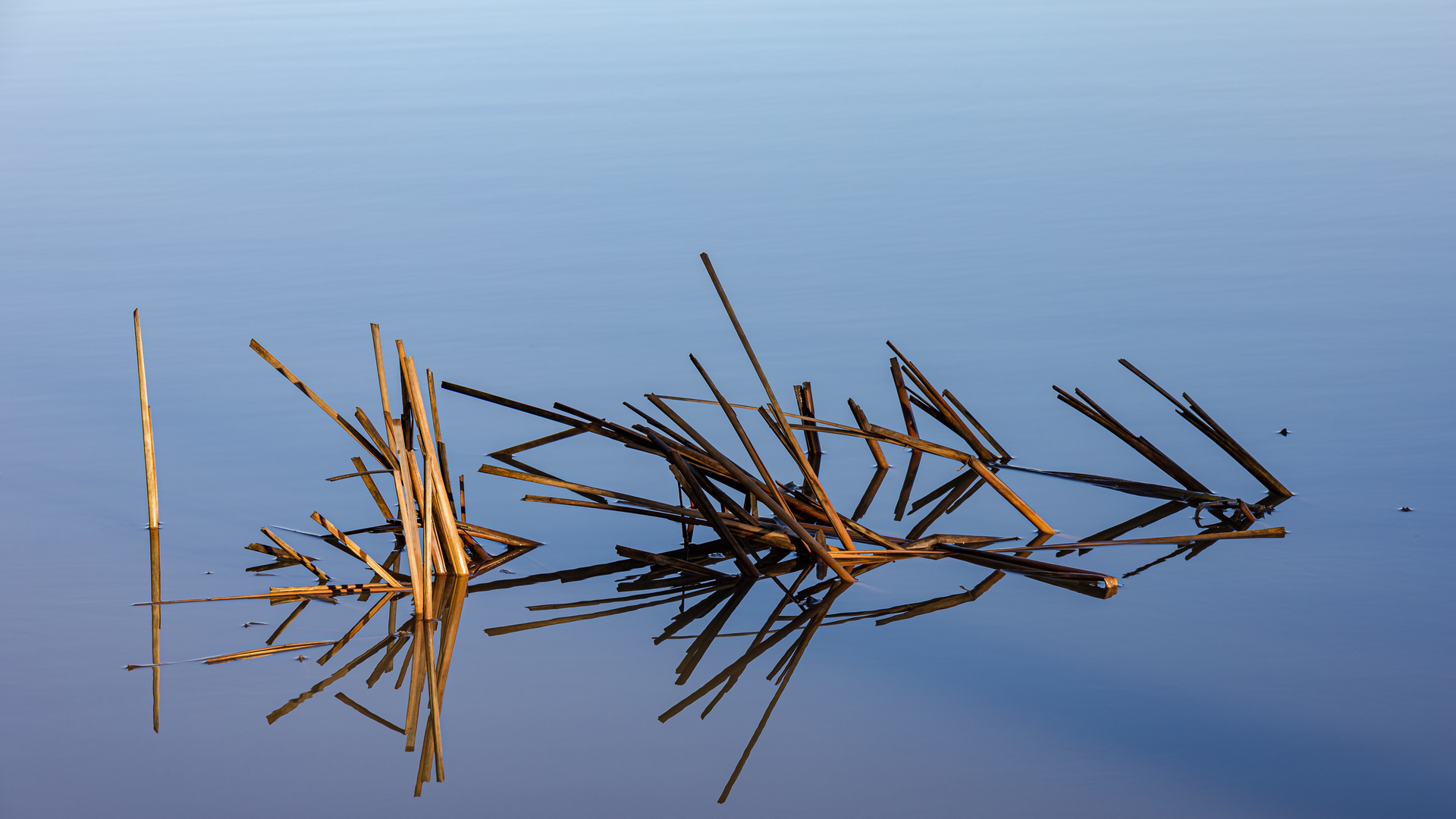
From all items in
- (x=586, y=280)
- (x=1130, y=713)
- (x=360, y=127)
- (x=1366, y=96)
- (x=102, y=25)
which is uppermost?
(x=102, y=25)

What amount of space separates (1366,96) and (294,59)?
45.5 ft

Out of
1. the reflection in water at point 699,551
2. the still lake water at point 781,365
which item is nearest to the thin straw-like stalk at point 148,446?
the reflection in water at point 699,551

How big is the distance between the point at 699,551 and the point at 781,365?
2.63 m

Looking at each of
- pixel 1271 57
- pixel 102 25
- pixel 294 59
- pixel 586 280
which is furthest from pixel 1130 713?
pixel 102 25

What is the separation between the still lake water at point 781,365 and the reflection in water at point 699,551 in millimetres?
101

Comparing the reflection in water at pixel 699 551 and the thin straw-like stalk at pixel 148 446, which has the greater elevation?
the thin straw-like stalk at pixel 148 446

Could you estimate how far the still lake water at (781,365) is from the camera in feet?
14.3

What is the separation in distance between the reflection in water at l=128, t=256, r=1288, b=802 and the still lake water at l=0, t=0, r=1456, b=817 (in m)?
0.10

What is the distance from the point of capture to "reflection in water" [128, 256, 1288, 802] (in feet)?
16.7

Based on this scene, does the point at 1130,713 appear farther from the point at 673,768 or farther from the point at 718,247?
the point at 718,247

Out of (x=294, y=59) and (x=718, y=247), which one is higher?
(x=294, y=59)

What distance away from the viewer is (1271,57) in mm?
17125

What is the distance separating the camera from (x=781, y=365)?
324 inches

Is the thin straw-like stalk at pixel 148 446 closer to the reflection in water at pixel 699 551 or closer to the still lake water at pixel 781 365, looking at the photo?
the reflection in water at pixel 699 551
